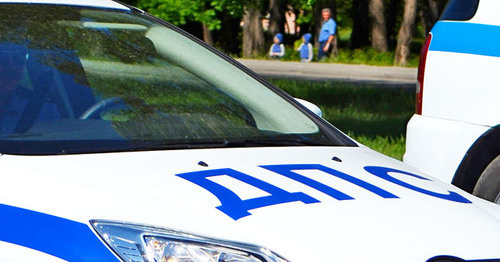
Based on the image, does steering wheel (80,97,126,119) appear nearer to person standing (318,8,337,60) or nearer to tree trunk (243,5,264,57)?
person standing (318,8,337,60)

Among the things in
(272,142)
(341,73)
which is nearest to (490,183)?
(272,142)

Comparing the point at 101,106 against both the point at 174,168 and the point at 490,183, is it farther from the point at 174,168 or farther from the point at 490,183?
the point at 490,183

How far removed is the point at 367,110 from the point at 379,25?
1966cm

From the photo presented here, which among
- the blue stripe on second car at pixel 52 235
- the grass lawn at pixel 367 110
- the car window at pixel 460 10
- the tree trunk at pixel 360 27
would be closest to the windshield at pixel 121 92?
the blue stripe on second car at pixel 52 235

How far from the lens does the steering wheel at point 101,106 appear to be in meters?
3.07

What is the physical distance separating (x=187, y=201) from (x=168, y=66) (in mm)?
1171

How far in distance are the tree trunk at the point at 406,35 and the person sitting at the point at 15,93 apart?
24269 millimetres

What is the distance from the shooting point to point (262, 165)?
110 inches

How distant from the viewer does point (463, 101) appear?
4.51 meters

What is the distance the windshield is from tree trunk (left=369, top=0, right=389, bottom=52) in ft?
92.8

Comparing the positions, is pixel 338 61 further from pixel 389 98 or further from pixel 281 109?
pixel 281 109

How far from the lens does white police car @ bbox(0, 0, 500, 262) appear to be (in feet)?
7.79

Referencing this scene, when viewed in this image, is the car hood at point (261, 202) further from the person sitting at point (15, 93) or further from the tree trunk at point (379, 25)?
the tree trunk at point (379, 25)

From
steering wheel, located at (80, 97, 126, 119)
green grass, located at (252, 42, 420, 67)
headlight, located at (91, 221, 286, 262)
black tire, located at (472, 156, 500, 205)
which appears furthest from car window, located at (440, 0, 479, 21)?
green grass, located at (252, 42, 420, 67)
